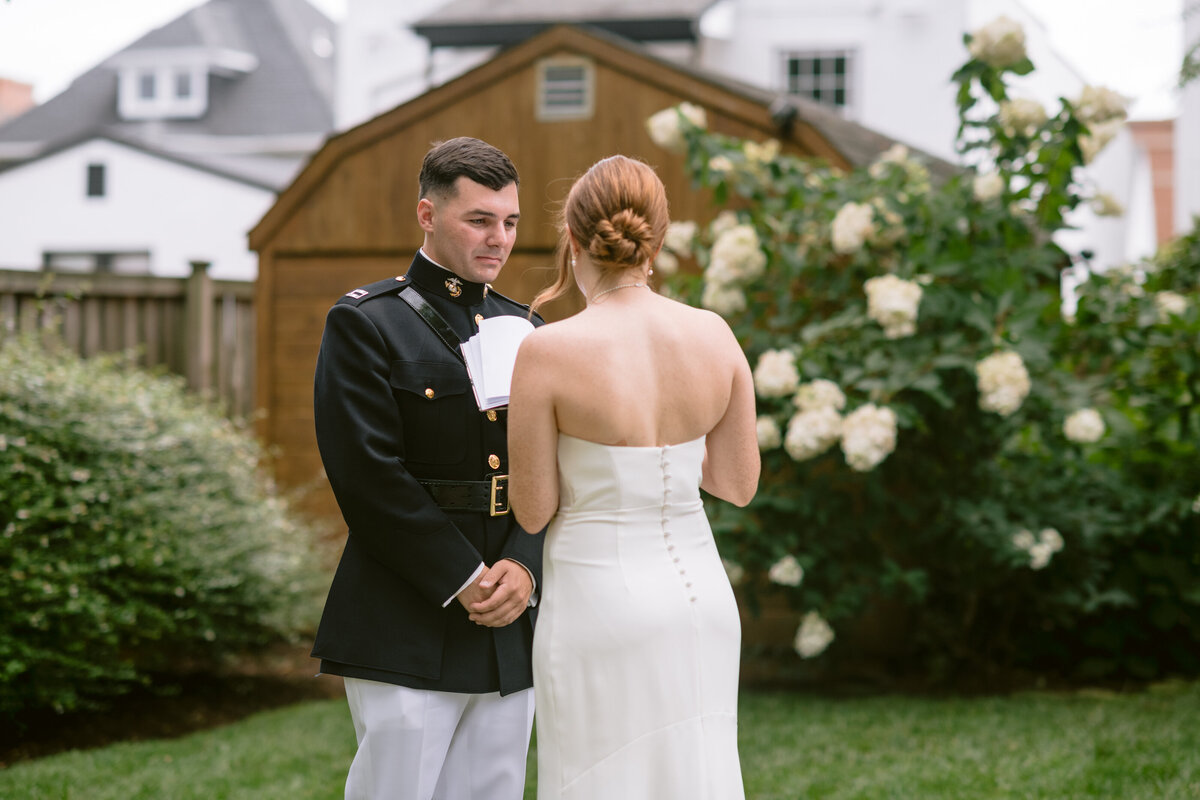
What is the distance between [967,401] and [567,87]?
11.2 feet

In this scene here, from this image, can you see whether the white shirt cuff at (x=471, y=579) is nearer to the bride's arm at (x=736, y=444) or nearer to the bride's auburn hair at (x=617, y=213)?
the bride's arm at (x=736, y=444)

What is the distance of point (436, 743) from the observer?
2465 mm

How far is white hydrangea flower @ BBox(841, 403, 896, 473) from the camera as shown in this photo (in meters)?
4.79

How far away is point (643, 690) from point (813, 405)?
2.90 metres

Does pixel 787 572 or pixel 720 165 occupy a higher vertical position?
pixel 720 165

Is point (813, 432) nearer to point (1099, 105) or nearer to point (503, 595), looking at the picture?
point (1099, 105)

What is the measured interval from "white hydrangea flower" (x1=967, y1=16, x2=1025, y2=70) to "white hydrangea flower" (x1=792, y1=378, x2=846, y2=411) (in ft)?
5.59

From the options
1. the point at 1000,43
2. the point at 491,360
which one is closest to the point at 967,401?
the point at 1000,43

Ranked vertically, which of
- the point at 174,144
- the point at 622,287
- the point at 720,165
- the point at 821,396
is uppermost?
the point at 174,144

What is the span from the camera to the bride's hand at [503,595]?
2445 mm

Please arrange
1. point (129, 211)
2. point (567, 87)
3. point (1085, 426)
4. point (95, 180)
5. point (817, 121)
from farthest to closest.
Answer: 1. point (95, 180)
2. point (129, 211)
3. point (567, 87)
4. point (817, 121)
5. point (1085, 426)

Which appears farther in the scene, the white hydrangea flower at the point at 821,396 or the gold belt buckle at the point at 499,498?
the white hydrangea flower at the point at 821,396

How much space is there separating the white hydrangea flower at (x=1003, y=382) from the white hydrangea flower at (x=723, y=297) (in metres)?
1.25

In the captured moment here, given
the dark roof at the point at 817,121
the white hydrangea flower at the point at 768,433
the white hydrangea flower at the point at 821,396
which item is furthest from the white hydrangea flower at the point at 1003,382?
the dark roof at the point at 817,121
